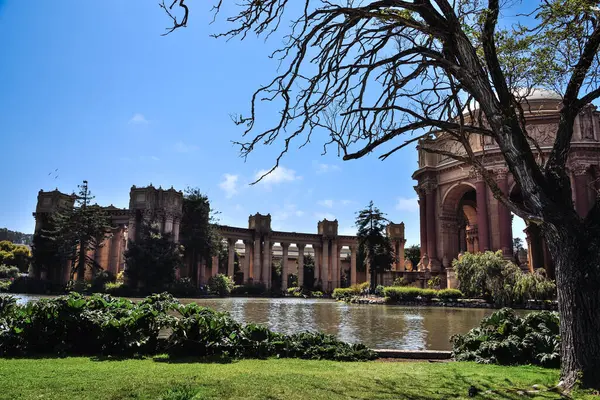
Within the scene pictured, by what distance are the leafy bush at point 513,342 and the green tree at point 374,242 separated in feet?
130

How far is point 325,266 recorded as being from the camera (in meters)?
70.9

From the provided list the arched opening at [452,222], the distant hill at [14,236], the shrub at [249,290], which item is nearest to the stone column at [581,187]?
the arched opening at [452,222]

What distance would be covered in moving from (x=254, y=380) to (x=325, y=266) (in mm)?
65813

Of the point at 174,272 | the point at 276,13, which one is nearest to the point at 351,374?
the point at 276,13

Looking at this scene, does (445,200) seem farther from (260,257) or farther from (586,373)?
→ (586,373)

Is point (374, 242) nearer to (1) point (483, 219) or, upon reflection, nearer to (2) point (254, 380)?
(1) point (483, 219)

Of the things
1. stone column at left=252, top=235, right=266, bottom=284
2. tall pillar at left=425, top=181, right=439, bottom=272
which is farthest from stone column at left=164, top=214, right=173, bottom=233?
tall pillar at left=425, top=181, right=439, bottom=272

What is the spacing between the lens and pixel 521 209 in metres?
6.66

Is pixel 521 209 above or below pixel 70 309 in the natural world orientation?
above

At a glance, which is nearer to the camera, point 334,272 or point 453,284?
point 453,284

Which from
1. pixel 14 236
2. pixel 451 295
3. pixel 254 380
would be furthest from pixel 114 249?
pixel 14 236

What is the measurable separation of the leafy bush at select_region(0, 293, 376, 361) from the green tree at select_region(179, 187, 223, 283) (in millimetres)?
44413

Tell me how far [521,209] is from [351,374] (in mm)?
3386

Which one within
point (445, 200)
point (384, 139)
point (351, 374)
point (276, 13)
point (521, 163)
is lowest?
point (351, 374)
